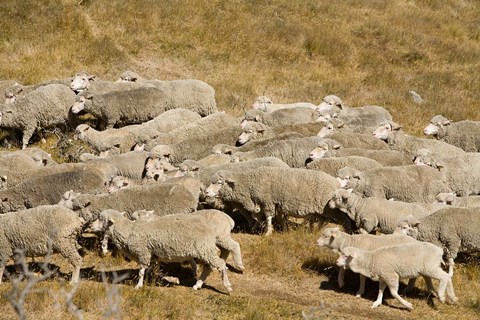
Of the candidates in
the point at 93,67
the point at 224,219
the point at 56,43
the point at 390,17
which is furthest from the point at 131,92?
the point at 390,17

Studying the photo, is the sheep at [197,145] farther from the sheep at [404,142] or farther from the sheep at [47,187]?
the sheep at [404,142]

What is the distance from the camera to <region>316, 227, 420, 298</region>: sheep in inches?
493

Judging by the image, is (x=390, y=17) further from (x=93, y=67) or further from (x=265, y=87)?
(x=93, y=67)

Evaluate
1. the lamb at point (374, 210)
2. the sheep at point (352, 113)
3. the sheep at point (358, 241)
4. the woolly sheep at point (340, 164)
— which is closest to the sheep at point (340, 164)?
the woolly sheep at point (340, 164)

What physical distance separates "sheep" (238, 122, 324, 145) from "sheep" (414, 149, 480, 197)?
3503 millimetres

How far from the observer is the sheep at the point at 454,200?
1489 centimetres

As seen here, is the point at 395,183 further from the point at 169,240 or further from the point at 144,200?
the point at 169,240

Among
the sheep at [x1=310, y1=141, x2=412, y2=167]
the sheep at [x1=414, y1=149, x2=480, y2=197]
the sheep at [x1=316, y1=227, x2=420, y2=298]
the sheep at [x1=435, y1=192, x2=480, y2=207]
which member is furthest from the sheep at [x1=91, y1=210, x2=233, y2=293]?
the sheep at [x1=414, y1=149, x2=480, y2=197]

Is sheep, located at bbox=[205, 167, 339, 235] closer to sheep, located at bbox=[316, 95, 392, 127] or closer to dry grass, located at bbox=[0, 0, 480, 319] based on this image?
dry grass, located at bbox=[0, 0, 480, 319]

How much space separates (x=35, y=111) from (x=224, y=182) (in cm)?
803

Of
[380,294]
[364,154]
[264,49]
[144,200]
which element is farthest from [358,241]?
[264,49]

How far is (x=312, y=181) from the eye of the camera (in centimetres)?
1492

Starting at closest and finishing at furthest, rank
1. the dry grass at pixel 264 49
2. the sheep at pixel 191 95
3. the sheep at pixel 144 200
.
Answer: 1. the sheep at pixel 144 200
2. the sheep at pixel 191 95
3. the dry grass at pixel 264 49

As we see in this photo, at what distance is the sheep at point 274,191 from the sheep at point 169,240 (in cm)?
285
